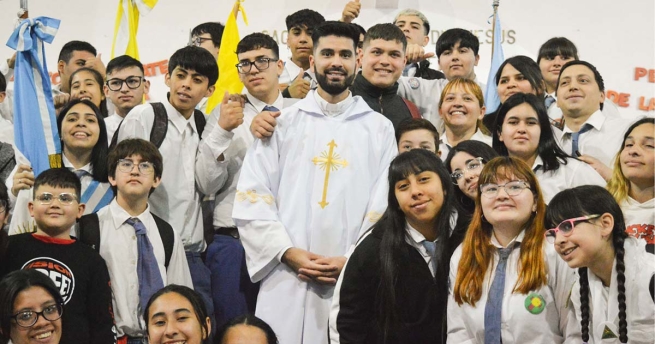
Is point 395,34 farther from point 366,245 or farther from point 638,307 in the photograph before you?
point 638,307

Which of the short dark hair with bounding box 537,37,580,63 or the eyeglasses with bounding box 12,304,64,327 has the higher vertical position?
the short dark hair with bounding box 537,37,580,63

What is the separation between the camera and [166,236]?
15.3ft

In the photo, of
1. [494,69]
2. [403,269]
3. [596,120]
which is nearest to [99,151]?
[403,269]

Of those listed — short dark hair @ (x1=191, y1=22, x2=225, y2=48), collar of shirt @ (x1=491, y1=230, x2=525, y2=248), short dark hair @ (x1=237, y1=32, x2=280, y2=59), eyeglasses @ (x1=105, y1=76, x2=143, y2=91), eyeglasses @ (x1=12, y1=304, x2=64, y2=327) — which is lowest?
eyeglasses @ (x1=12, y1=304, x2=64, y2=327)

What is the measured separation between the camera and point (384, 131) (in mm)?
4816

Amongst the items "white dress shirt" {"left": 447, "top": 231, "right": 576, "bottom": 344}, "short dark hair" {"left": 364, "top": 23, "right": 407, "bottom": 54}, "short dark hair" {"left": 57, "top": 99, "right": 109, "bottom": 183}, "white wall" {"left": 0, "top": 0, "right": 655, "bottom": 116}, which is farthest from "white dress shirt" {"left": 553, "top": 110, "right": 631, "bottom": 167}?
"short dark hair" {"left": 57, "top": 99, "right": 109, "bottom": 183}

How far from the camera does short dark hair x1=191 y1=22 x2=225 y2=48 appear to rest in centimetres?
675

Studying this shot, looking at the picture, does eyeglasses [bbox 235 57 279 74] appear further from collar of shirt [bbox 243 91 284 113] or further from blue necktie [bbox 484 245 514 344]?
blue necktie [bbox 484 245 514 344]

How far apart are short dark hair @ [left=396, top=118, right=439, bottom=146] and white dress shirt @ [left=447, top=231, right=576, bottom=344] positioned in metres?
1.09

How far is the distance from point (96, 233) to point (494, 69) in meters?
3.18

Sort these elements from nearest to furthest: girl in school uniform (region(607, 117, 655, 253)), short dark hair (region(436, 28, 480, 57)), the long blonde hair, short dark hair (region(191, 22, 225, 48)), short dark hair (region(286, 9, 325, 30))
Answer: the long blonde hair
girl in school uniform (region(607, 117, 655, 253))
short dark hair (region(436, 28, 480, 57))
short dark hair (region(286, 9, 325, 30))
short dark hair (region(191, 22, 225, 48))

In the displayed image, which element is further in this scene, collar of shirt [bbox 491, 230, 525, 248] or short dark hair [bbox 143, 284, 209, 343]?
short dark hair [bbox 143, 284, 209, 343]

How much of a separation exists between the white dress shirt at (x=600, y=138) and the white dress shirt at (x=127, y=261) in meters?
2.09

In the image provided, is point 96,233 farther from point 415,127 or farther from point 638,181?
point 638,181
